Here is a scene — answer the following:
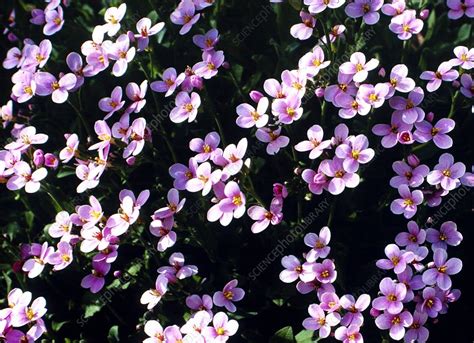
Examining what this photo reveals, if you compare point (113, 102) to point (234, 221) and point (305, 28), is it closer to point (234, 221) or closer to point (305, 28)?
point (234, 221)

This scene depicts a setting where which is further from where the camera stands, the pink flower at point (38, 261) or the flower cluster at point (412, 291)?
the pink flower at point (38, 261)

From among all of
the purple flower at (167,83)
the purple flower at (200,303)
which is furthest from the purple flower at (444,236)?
the purple flower at (167,83)

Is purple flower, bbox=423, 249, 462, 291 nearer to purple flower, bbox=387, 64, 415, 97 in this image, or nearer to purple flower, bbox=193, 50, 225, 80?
purple flower, bbox=387, 64, 415, 97

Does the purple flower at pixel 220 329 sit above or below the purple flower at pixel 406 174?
below

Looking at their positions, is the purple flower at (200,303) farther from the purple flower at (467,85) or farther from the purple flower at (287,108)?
the purple flower at (467,85)

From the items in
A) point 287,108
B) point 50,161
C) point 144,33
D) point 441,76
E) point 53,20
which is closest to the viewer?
point 287,108

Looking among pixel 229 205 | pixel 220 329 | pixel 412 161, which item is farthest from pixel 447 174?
pixel 220 329

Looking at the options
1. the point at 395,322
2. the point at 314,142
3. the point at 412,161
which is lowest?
the point at 395,322
